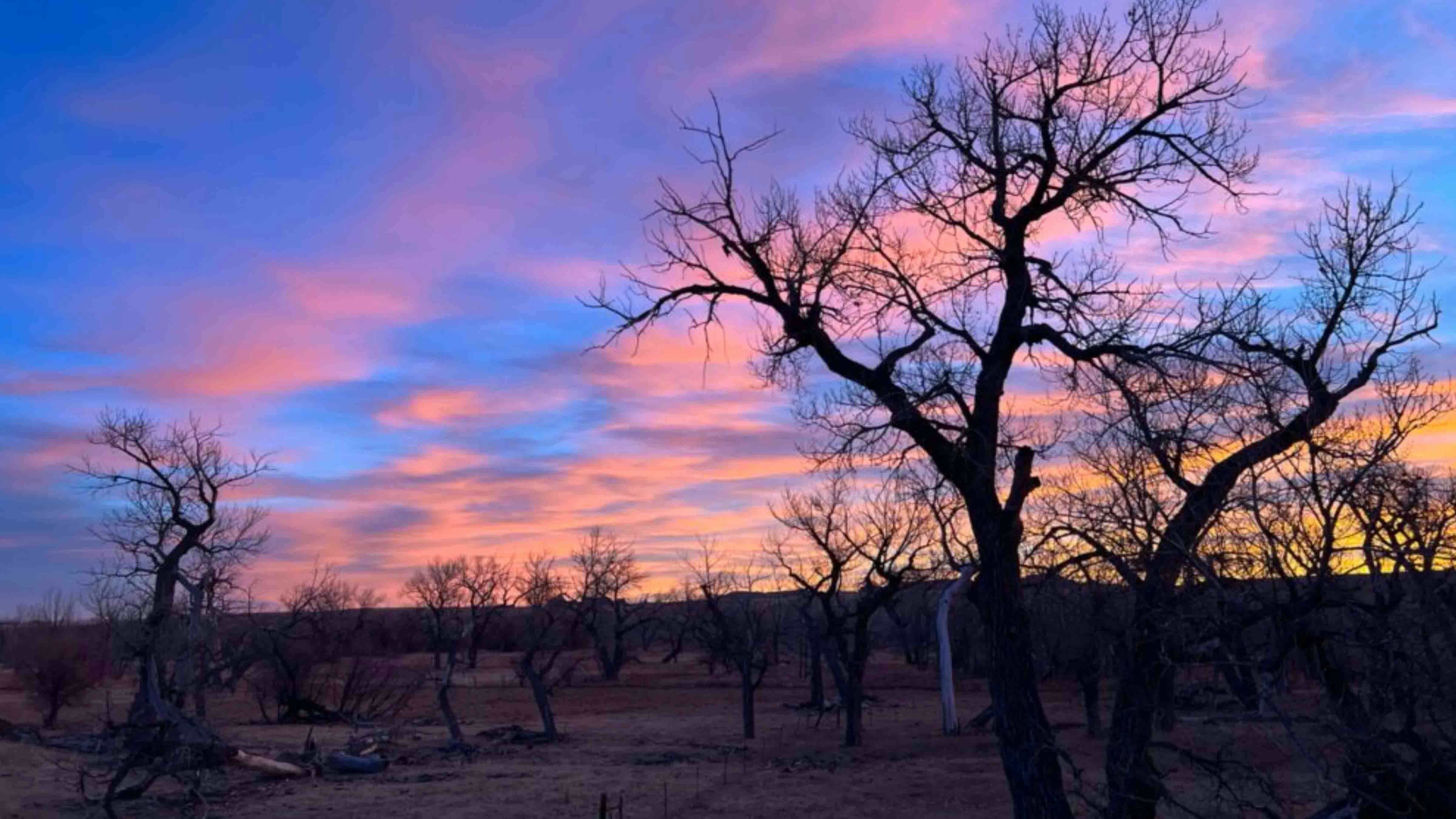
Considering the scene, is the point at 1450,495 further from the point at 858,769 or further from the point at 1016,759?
the point at 858,769

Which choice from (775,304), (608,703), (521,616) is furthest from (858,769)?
(521,616)

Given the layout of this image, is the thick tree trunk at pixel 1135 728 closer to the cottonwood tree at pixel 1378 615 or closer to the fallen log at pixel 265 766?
the cottonwood tree at pixel 1378 615

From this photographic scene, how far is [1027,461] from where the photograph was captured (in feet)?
38.5

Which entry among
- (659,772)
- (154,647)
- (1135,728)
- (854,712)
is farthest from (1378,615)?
(154,647)

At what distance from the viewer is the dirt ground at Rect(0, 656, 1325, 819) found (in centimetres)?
2031

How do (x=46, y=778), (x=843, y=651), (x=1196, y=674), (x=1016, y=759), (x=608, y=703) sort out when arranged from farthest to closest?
1. (x=608, y=703)
2. (x=843, y=651)
3. (x=46, y=778)
4. (x=1196, y=674)
5. (x=1016, y=759)

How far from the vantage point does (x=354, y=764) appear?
26.8 meters

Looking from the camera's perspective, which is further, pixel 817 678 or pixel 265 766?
pixel 817 678

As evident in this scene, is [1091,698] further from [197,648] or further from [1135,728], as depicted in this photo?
[197,648]

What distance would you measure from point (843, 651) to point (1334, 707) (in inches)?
913

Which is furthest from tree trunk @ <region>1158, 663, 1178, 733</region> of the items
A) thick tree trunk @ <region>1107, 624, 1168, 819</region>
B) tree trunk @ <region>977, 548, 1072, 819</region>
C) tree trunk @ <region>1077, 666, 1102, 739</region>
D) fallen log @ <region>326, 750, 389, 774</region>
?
fallen log @ <region>326, 750, 389, 774</region>

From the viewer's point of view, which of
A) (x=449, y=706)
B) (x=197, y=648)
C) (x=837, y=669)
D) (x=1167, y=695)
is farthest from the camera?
(x=837, y=669)

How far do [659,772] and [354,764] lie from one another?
639 cm

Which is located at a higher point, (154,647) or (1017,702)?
(154,647)
